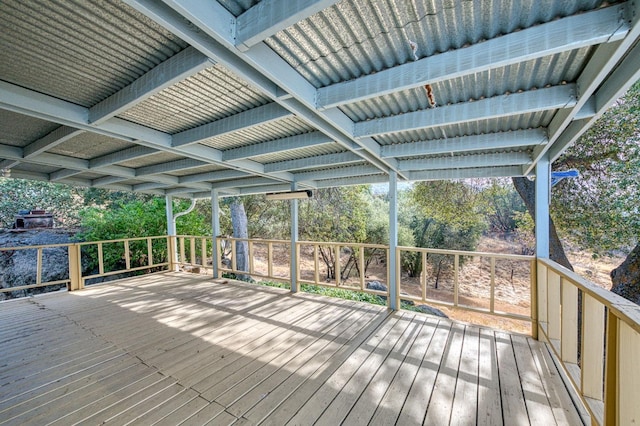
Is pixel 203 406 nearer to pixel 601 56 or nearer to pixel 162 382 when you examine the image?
pixel 162 382

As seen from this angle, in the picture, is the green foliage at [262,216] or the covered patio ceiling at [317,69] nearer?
the covered patio ceiling at [317,69]

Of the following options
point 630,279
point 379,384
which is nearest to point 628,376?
point 379,384

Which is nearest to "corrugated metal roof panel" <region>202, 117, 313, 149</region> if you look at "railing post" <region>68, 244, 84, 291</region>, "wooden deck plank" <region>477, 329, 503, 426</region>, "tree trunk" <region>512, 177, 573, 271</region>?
"wooden deck plank" <region>477, 329, 503, 426</region>

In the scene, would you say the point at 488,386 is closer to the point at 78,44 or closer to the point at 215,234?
the point at 78,44

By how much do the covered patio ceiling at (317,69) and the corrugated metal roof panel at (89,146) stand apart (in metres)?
0.16

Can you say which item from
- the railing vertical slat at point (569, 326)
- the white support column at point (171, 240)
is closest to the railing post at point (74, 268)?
the white support column at point (171, 240)

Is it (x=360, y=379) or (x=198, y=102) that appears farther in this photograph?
(x=360, y=379)

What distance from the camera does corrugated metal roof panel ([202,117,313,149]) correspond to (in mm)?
2629

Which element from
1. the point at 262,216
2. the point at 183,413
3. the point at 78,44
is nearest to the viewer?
the point at 78,44

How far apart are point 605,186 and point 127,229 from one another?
11266 mm

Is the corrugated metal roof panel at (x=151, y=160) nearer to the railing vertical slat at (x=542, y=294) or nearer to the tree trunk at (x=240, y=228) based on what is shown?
the tree trunk at (x=240, y=228)

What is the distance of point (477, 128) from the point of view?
8.36ft

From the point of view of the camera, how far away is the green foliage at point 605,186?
3920 millimetres

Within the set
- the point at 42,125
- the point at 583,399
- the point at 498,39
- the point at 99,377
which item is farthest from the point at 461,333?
the point at 42,125
